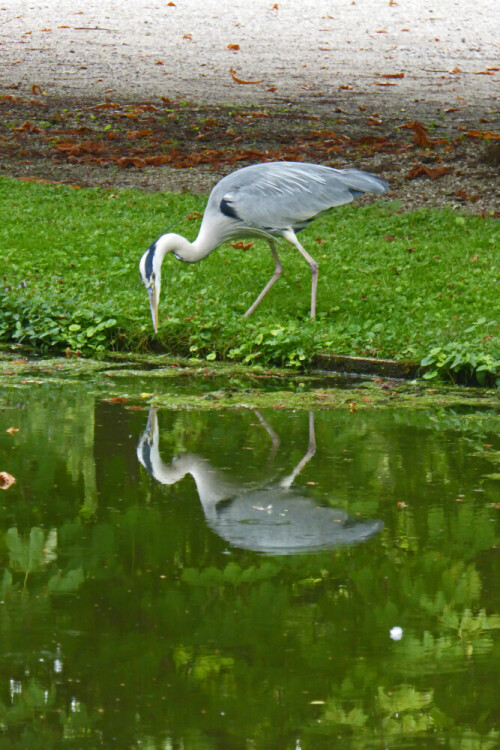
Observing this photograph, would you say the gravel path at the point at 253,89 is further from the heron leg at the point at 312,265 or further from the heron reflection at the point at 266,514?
the heron reflection at the point at 266,514

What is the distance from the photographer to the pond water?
144 inches

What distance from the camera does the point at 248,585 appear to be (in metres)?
4.65

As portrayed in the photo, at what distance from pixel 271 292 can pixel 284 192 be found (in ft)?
3.45

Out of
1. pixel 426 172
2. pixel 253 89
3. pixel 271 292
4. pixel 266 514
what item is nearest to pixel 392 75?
pixel 253 89

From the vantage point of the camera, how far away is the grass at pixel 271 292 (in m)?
9.27

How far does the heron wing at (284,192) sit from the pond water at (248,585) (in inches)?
120

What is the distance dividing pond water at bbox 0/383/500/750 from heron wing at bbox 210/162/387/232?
3058 mm

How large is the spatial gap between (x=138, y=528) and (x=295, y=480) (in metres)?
1.12

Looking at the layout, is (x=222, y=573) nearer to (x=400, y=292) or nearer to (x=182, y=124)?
(x=400, y=292)

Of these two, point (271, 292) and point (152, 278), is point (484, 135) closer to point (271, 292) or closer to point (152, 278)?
point (271, 292)

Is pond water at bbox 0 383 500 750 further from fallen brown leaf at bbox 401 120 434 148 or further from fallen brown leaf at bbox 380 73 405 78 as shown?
fallen brown leaf at bbox 380 73 405 78

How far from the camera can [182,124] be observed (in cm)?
1745

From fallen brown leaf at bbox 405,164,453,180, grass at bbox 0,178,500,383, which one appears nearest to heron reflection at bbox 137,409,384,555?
grass at bbox 0,178,500,383

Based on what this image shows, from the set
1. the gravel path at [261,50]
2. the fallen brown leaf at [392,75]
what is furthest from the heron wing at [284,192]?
the fallen brown leaf at [392,75]
